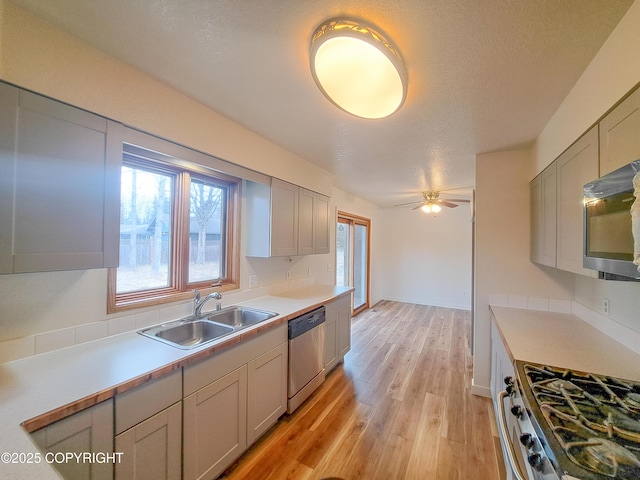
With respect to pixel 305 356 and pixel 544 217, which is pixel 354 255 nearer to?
pixel 305 356

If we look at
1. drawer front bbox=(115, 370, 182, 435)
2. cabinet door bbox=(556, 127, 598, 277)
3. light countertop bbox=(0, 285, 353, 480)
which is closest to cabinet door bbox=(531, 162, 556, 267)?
cabinet door bbox=(556, 127, 598, 277)

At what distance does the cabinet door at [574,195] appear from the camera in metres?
1.26

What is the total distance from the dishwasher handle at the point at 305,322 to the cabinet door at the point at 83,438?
1.23 metres

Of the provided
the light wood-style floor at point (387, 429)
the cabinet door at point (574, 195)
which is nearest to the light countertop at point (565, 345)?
the cabinet door at point (574, 195)

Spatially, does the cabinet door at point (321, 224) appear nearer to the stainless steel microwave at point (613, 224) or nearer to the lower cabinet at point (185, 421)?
the lower cabinet at point (185, 421)

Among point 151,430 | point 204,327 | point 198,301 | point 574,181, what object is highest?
point 574,181

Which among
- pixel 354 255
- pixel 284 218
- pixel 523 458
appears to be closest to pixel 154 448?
pixel 523 458

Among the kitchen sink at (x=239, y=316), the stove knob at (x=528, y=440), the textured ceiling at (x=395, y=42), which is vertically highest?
the textured ceiling at (x=395, y=42)

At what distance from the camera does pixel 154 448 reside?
3.84 ft

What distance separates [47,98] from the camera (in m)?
1.09

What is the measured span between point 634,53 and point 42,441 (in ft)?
8.39

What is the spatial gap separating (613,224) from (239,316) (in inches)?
91.6

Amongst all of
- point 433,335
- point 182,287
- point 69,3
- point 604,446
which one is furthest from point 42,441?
point 433,335

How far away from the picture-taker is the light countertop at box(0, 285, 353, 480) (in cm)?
76
